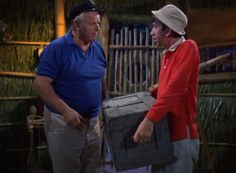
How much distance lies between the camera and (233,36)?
382cm

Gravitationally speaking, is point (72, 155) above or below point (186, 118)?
below

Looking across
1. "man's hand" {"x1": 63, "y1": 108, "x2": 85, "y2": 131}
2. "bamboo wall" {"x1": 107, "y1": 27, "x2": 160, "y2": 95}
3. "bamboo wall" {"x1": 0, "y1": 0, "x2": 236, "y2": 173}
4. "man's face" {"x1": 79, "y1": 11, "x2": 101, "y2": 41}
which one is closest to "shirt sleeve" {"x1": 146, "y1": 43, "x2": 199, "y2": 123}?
"man's hand" {"x1": 63, "y1": 108, "x2": 85, "y2": 131}

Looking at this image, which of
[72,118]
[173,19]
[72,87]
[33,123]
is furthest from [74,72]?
[33,123]

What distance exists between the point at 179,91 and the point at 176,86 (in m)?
0.03

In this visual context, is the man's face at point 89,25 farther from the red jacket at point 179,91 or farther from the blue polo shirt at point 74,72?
the red jacket at point 179,91

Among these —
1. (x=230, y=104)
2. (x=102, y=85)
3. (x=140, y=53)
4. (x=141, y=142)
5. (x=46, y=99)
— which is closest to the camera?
(x=141, y=142)

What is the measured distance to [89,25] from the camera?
2475mm

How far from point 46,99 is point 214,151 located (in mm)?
2109

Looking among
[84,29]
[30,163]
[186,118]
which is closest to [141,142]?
[186,118]

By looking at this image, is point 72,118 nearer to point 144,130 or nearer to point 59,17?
point 144,130

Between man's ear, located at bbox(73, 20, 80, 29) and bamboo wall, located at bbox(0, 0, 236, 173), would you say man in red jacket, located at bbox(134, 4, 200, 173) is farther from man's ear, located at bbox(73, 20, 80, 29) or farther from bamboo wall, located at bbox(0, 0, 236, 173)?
bamboo wall, located at bbox(0, 0, 236, 173)

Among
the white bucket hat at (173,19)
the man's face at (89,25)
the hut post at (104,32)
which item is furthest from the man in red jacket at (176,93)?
the hut post at (104,32)

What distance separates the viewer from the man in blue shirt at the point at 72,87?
2.40 meters

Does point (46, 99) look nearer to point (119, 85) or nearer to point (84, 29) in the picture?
point (84, 29)
